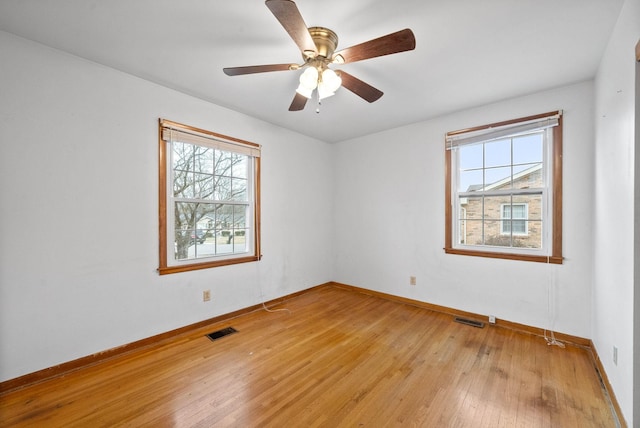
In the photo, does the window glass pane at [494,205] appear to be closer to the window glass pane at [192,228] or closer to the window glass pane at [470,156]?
the window glass pane at [470,156]

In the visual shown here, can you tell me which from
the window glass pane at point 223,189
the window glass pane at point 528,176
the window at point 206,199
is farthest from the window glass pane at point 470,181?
the window glass pane at point 223,189

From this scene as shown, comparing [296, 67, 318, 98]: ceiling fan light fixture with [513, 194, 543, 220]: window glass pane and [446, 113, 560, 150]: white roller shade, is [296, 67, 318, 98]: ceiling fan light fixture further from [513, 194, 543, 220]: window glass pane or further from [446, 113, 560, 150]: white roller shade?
[513, 194, 543, 220]: window glass pane

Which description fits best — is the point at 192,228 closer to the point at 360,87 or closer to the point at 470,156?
the point at 360,87

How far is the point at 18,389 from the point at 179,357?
1.01 m

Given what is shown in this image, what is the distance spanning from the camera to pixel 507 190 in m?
2.93

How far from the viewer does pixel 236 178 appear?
130 inches

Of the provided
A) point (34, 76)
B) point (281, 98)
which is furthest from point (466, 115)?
point (34, 76)

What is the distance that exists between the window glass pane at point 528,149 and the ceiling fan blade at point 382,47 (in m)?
2.15

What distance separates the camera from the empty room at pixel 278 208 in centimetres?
166

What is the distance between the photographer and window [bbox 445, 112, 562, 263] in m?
2.67

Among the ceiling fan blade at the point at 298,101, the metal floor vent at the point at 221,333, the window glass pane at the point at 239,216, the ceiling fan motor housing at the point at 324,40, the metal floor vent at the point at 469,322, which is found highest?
the ceiling fan motor housing at the point at 324,40

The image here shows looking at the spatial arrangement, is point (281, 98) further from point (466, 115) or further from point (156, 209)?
point (466, 115)

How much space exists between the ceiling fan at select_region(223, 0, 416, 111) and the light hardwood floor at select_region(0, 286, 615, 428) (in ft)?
7.17

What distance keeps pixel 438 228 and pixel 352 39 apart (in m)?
2.48
